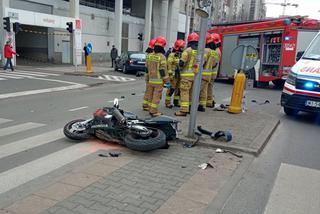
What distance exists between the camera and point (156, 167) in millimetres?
4832

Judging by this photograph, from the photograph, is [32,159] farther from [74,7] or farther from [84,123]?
[74,7]

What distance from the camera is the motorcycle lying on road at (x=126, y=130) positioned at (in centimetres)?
529

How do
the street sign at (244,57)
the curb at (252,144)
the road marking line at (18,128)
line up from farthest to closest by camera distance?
the street sign at (244,57) < the road marking line at (18,128) < the curb at (252,144)

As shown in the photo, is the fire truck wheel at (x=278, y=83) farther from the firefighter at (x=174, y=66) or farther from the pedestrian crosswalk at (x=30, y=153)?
the pedestrian crosswalk at (x=30, y=153)

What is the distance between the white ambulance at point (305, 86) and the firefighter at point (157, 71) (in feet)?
10.2

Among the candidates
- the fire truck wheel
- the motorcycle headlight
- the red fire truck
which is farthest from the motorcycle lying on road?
the fire truck wheel

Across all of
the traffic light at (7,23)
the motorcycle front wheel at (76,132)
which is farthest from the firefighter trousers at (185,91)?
the traffic light at (7,23)

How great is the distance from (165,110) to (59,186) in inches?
220

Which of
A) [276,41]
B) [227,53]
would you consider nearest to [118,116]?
[276,41]

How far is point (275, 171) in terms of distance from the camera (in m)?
4.95

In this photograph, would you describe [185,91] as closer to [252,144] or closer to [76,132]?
[252,144]

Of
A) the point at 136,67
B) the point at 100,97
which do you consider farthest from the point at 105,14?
the point at 100,97

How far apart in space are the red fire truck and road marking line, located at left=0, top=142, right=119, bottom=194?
11.5 meters

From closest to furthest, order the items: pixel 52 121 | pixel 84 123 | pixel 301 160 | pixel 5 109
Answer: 1. pixel 301 160
2. pixel 84 123
3. pixel 52 121
4. pixel 5 109
